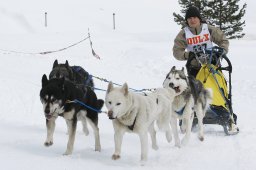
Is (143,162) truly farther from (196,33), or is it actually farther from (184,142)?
(196,33)

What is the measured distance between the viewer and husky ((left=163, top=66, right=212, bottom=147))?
217 inches

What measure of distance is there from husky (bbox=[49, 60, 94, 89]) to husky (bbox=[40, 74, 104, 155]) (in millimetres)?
756

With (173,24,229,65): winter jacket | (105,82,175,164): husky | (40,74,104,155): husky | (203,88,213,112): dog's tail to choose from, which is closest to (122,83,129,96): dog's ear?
(105,82,175,164): husky

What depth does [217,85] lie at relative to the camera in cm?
616

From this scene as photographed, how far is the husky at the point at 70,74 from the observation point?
576 centimetres

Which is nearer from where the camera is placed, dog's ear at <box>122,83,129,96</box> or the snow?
dog's ear at <box>122,83,129,96</box>

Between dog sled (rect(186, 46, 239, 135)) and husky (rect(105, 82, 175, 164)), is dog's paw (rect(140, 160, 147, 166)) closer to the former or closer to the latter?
husky (rect(105, 82, 175, 164))

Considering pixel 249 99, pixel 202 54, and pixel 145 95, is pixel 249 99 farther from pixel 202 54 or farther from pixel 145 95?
pixel 145 95

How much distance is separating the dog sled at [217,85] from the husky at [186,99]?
15 cm

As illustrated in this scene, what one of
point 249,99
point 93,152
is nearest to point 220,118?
point 93,152

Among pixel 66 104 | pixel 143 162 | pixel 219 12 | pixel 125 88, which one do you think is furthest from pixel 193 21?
pixel 219 12

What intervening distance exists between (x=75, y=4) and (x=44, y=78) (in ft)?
114

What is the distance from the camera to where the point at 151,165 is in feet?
13.9

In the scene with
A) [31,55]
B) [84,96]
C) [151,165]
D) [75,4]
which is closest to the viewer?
[151,165]
